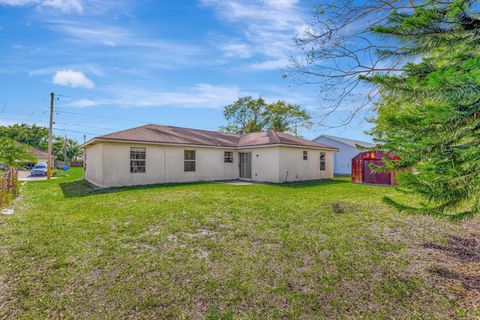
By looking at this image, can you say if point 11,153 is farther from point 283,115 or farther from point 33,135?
point 33,135

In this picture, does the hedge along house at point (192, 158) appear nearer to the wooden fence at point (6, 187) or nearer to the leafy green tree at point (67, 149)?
the wooden fence at point (6, 187)

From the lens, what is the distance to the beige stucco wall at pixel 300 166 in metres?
15.4

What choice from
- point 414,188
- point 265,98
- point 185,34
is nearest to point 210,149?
point 185,34

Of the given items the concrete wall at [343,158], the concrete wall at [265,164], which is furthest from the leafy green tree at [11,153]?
the concrete wall at [343,158]

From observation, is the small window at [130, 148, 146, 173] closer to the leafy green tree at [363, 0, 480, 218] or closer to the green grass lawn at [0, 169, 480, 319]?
the green grass lawn at [0, 169, 480, 319]

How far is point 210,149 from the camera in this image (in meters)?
16.1

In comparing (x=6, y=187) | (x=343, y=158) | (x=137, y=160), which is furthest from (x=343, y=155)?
(x=6, y=187)

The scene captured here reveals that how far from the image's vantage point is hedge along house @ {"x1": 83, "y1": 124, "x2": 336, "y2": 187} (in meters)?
13.0

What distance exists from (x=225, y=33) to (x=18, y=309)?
789cm

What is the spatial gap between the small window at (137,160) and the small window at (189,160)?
241 cm

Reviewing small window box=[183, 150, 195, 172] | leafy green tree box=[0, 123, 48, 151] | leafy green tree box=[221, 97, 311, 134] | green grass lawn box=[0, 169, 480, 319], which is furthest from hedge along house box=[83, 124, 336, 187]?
leafy green tree box=[0, 123, 48, 151]

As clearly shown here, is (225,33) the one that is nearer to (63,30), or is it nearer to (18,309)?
(63,30)

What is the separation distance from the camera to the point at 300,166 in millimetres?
16531

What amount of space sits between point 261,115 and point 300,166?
1732cm
